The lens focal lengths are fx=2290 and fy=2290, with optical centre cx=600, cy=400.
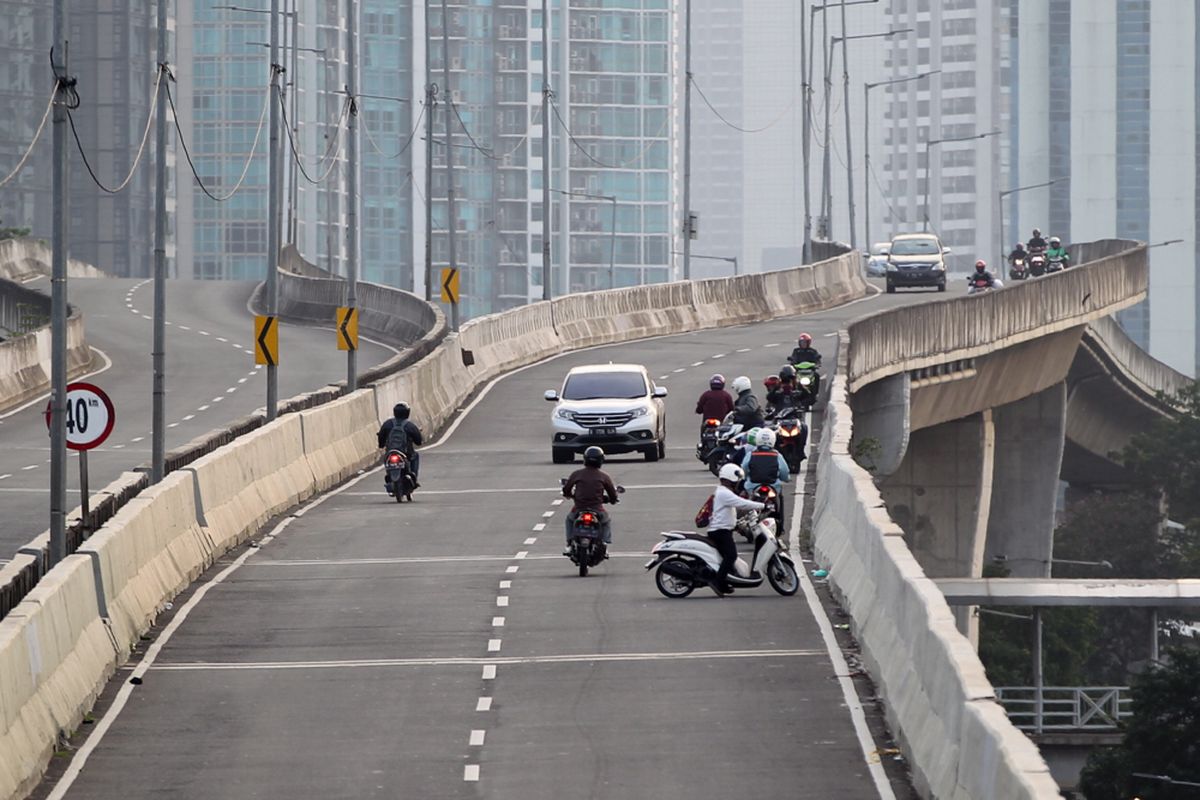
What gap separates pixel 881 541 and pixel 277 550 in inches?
396

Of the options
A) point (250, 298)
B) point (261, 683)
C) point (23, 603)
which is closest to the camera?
point (23, 603)

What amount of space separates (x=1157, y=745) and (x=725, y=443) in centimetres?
1623

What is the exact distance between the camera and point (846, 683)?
17.4 meters

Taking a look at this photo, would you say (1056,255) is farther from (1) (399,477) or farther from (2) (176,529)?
(2) (176,529)

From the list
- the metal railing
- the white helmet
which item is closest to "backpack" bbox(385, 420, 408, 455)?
the white helmet

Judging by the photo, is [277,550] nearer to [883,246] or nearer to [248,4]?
[883,246]

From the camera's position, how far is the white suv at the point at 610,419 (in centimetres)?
3678

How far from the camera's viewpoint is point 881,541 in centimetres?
1842

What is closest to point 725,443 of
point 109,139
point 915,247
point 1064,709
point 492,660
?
point 492,660

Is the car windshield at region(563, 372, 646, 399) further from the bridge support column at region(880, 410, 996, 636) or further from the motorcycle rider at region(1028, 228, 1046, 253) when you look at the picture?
the motorcycle rider at region(1028, 228, 1046, 253)

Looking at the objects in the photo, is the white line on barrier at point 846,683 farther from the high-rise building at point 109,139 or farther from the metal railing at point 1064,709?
the high-rise building at point 109,139

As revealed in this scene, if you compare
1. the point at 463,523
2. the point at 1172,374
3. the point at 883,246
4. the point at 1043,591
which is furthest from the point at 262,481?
the point at 883,246

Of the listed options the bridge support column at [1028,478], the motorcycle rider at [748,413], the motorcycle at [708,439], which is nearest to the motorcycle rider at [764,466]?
the motorcycle rider at [748,413]

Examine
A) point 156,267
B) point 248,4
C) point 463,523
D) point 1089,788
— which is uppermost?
point 248,4
